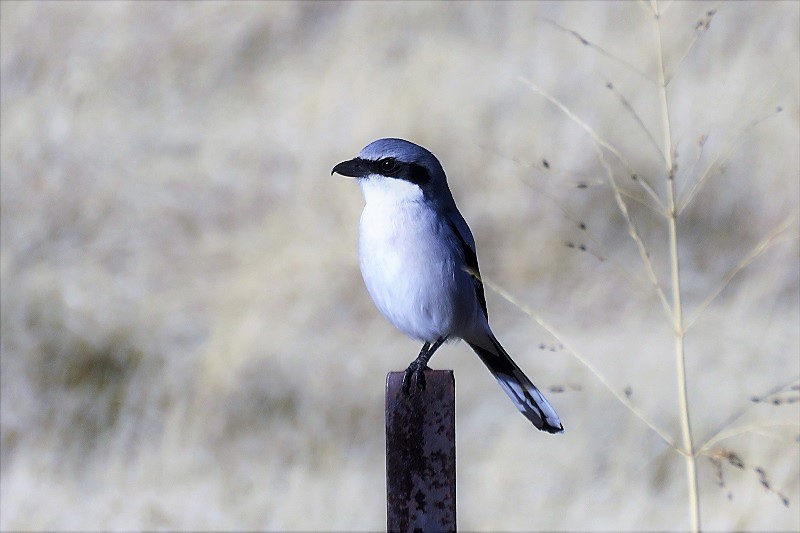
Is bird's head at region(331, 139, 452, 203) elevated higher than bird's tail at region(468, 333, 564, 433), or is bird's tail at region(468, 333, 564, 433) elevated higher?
bird's head at region(331, 139, 452, 203)

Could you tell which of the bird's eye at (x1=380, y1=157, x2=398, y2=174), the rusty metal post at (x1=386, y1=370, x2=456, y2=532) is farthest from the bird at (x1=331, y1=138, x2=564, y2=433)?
the rusty metal post at (x1=386, y1=370, x2=456, y2=532)

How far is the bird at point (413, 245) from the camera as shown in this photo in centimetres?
266

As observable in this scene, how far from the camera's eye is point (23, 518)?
491cm

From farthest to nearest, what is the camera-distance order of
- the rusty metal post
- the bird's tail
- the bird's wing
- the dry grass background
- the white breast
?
the dry grass background → the bird's tail → the bird's wing → the white breast → the rusty metal post

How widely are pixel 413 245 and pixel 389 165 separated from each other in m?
0.22

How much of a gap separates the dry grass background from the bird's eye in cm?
209

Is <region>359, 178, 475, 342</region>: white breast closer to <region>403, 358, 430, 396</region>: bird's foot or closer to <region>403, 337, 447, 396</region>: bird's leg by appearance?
<region>403, 337, 447, 396</region>: bird's leg

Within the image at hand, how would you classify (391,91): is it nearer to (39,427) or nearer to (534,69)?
(534,69)

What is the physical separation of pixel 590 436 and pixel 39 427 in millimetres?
2442

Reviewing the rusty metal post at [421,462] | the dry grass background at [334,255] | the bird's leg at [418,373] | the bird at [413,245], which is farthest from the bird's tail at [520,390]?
the dry grass background at [334,255]

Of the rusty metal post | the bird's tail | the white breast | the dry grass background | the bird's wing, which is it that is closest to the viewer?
the rusty metal post

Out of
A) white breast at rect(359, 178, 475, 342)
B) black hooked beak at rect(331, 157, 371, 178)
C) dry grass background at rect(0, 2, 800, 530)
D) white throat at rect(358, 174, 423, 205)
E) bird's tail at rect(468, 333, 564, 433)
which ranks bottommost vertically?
bird's tail at rect(468, 333, 564, 433)

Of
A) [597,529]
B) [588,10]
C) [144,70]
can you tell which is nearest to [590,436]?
[597,529]

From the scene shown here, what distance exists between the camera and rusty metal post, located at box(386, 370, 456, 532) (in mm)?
2084
